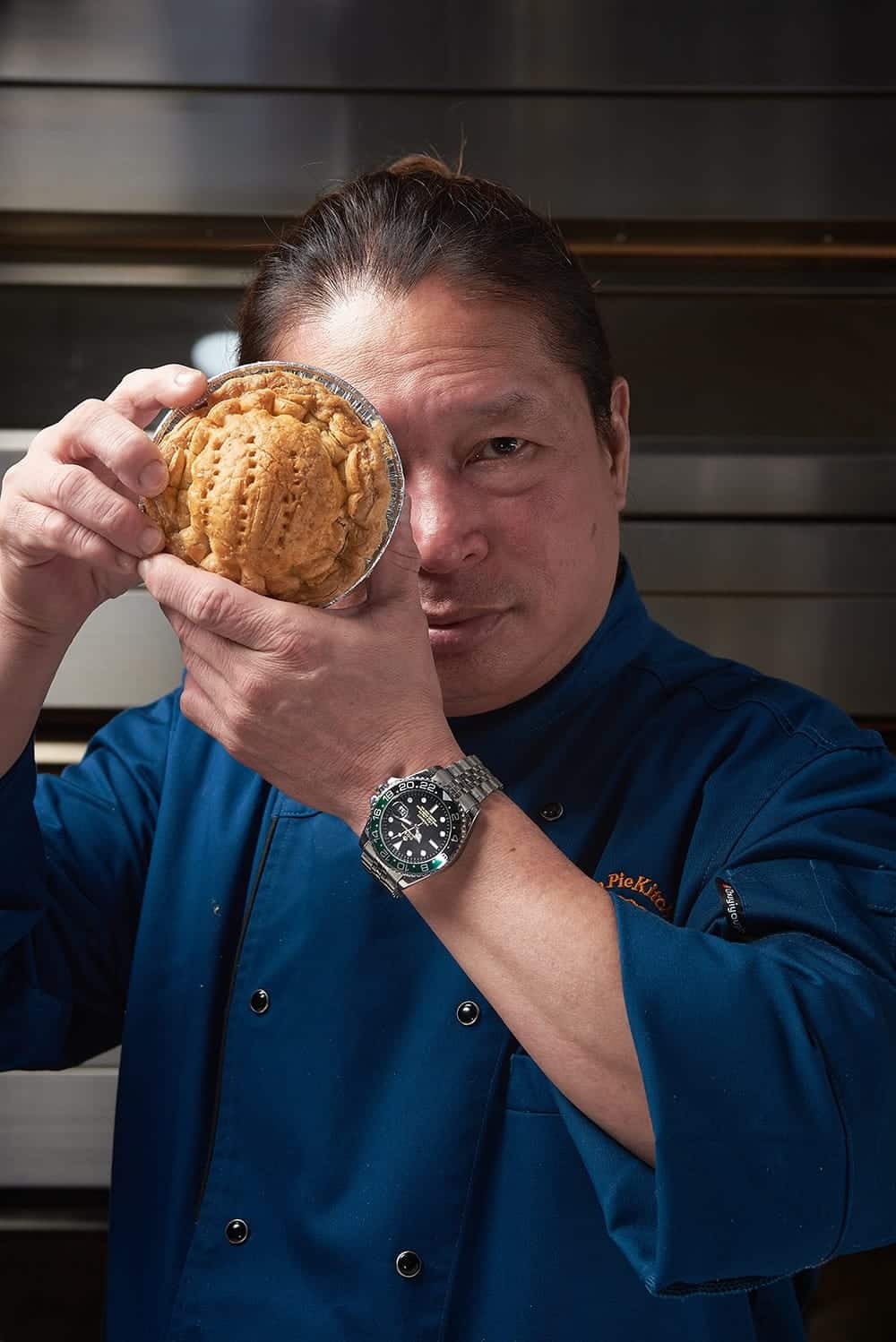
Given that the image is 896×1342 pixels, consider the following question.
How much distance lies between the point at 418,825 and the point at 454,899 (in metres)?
0.06

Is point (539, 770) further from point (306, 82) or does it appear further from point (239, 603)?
point (306, 82)

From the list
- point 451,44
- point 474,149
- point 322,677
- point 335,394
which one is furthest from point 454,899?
point 451,44

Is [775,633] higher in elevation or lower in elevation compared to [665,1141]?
higher

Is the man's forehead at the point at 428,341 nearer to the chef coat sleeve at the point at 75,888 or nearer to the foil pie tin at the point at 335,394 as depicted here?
the foil pie tin at the point at 335,394

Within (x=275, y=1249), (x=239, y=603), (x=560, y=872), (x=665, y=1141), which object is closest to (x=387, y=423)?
(x=239, y=603)

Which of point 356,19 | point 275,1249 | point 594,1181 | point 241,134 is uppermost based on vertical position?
point 356,19

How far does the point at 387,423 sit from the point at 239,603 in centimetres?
28

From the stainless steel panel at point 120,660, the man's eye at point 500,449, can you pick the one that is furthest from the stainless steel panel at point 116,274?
the man's eye at point 500,449

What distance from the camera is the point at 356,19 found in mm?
2010

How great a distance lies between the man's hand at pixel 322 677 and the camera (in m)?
0.91

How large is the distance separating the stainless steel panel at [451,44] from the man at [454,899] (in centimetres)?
79

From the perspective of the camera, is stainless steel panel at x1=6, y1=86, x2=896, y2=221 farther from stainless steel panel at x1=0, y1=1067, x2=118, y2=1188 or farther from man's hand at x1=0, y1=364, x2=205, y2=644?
stainless steel panel at x1=0, y1=1067, x2=118, y2=1188

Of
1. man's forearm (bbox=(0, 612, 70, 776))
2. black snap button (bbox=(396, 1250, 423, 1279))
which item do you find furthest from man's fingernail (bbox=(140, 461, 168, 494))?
black snap button (bbox=(396, 1250, 423, 1279))

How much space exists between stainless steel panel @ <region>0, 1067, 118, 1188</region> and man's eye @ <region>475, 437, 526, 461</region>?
1.34 meters
